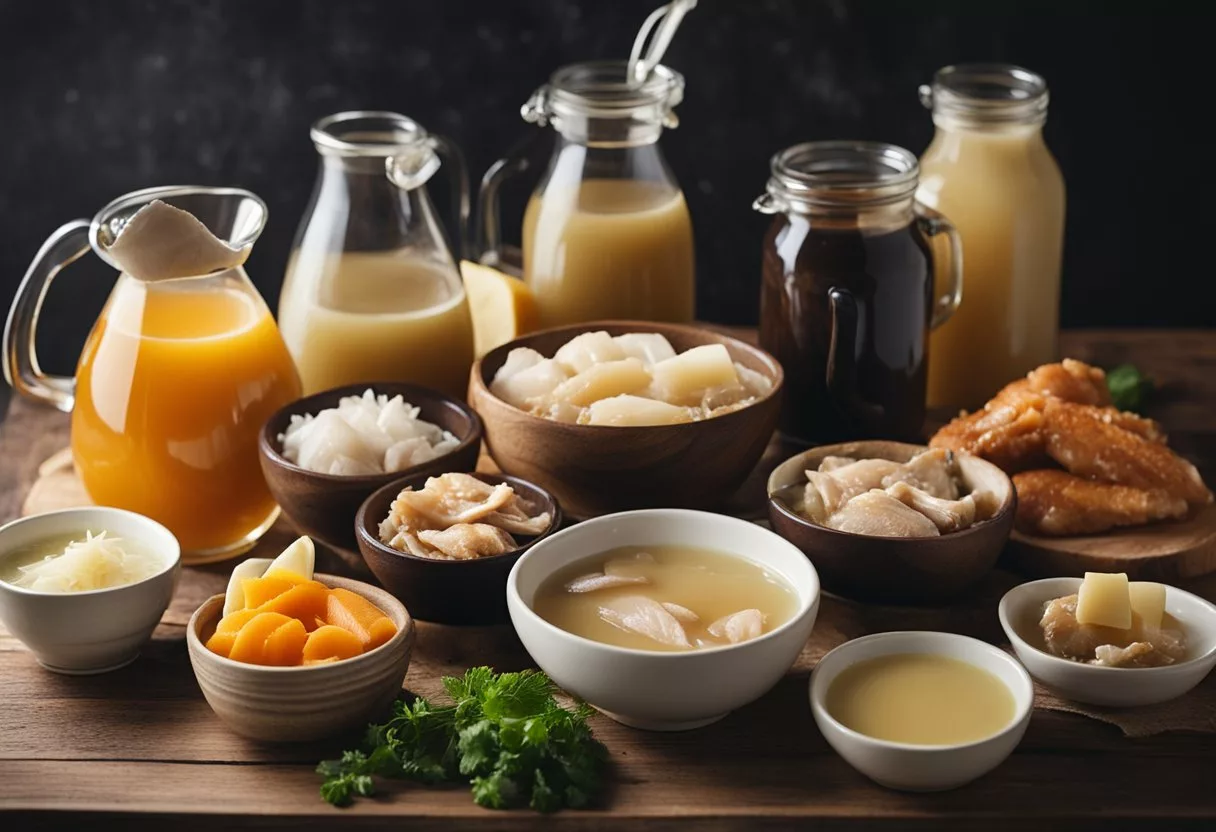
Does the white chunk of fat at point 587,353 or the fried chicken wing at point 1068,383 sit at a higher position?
the white chunk of fat at point 587,353

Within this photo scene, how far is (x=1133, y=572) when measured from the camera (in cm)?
222

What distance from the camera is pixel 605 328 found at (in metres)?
2.59

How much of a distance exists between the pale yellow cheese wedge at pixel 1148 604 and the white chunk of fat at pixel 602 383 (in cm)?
81

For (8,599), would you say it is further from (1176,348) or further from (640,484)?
(1176,348)

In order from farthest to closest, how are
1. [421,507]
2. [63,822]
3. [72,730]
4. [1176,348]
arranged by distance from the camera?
[1176,348] < [421,507] < [72,730] < [63,822]

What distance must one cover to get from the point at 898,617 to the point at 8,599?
126 cm

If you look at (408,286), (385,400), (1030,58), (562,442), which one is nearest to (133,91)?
(408,286)

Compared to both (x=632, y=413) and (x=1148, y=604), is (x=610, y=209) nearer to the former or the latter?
(x=632, y=413)

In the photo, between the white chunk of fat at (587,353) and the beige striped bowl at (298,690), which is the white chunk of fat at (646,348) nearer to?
the white chunk of fat at (587,353)

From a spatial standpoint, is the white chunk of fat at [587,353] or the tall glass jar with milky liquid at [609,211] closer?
the white chunk of fat at [587,353]

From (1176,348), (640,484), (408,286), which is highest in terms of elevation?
(408,286)

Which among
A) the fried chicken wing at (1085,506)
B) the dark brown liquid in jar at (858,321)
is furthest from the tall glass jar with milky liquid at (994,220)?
the fried chicken wing at (1085,506)

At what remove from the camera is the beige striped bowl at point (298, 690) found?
180 cm

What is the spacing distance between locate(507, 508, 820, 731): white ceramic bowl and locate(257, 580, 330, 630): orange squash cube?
0.25 m
